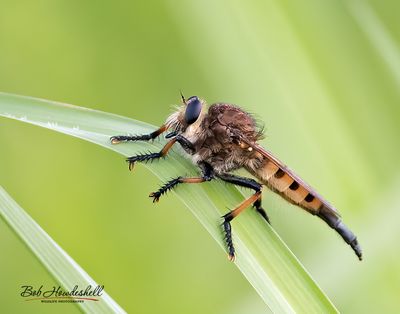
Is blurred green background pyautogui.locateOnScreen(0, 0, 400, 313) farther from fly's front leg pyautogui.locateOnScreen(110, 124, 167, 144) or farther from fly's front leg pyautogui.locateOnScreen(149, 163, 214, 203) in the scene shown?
fly's front leg pyautogui.locateOnScreen(110, 124, 167, 144)

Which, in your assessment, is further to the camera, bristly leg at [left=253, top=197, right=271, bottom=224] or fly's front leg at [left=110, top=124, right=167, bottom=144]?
bristly leg at [left=253, top=197, right=271, bottom=224]

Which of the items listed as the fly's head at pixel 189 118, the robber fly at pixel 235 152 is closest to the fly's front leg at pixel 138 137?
the robber fly at pixel 235 152

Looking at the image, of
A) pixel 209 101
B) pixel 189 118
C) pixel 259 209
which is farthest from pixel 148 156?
pixel 209 101

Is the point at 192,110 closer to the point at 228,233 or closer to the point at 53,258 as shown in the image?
the point at 228,233

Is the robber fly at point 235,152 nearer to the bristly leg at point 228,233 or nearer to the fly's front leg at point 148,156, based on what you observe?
the fly's front leg at point 148,156

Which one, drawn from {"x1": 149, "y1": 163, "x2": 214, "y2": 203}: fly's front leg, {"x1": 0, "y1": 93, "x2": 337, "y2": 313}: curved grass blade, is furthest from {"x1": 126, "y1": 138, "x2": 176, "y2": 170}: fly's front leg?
{"x1": 149, "y1": 163, "x2": 214, "y2": 203}: fly's front leg
